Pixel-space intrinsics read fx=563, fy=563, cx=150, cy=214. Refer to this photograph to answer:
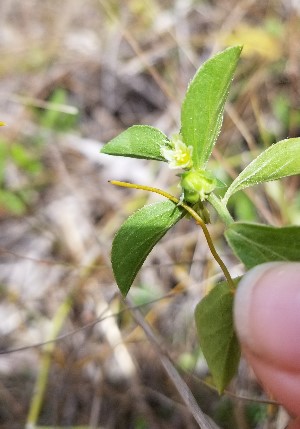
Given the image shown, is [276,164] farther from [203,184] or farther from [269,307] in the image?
[269,307]

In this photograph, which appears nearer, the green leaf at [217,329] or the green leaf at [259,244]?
the green leaf at [259,244]

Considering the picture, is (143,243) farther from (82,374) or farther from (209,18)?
(209,18)

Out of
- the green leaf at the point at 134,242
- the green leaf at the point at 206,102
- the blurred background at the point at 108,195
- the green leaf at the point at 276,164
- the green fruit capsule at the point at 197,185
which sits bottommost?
the blurred background at the point at 108,195

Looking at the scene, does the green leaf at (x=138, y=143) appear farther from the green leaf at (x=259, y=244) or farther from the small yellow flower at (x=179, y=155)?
the green leaf at (x=259, y=244)

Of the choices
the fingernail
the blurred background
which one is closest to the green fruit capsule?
the fingernail

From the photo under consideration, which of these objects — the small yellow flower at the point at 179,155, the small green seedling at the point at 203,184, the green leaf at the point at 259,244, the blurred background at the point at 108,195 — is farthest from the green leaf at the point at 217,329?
the blurred background at the point at 108,195

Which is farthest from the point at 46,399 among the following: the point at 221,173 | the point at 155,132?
the point at 155,132
